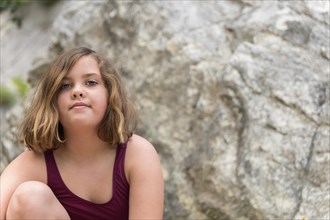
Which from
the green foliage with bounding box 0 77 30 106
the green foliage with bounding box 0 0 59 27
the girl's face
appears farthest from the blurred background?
the green foliage with bounding box 0 0 59 27

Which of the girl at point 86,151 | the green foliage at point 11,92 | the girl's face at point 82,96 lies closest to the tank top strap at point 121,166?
the girl at point 86,151

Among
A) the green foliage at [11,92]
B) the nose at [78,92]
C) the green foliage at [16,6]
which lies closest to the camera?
the nose at [78,92]

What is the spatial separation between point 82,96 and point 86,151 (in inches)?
12.8

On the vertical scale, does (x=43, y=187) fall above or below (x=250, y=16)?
below

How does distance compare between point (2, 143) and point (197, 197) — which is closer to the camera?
point (197, 197)

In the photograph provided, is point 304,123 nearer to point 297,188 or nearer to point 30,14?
point 297,188

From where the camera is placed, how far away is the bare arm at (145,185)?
257 cm

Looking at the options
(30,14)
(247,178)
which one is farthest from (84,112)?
(30,14)

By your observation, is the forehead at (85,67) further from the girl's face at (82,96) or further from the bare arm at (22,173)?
the bare arm at (22,173)

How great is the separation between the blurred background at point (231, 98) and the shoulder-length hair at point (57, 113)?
2.82 feet

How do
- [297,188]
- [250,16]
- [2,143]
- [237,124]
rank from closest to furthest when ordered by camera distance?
[297,188] < [237,124] < [250,16] < [2,143]

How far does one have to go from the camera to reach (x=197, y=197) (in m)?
3.42

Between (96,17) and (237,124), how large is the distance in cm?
151

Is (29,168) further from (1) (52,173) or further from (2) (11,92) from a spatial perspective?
(2) (11,92)
